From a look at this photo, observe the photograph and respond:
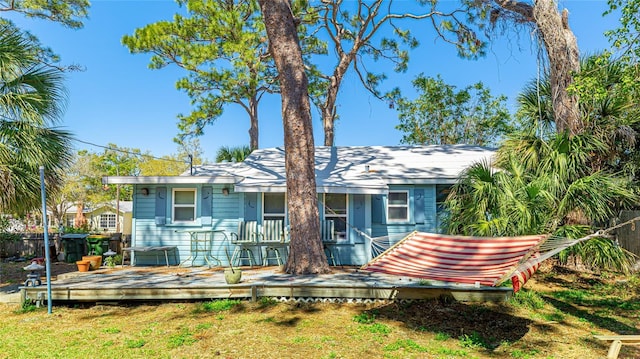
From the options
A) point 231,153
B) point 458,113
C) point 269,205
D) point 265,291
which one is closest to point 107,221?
point 231,153

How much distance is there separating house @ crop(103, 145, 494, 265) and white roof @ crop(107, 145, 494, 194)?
3 cm

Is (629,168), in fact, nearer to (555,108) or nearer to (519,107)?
(555,108)

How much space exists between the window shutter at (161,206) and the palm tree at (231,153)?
4.67m

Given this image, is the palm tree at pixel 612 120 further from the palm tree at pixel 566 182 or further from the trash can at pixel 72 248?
the trash can at pixel 72 248

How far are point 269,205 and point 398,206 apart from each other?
11.1 feet

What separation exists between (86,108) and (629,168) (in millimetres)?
22053

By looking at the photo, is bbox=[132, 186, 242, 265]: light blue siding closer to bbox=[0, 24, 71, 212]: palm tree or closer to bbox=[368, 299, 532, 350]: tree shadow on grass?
bbox=[0, 24, 71, 212]: palm tree

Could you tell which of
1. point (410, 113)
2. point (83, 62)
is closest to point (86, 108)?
point (83, 62)

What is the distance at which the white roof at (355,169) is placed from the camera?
9.93m

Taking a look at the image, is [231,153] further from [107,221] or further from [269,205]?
[107,221]

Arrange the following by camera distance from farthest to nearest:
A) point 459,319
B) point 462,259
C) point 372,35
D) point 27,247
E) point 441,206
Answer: point 372,35 → point 27,247 → point 441,206 → point 459,319 → point 462,259

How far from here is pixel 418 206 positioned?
422 inches

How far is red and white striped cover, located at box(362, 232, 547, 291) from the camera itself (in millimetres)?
4668

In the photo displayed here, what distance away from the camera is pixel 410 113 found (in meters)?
24.2
